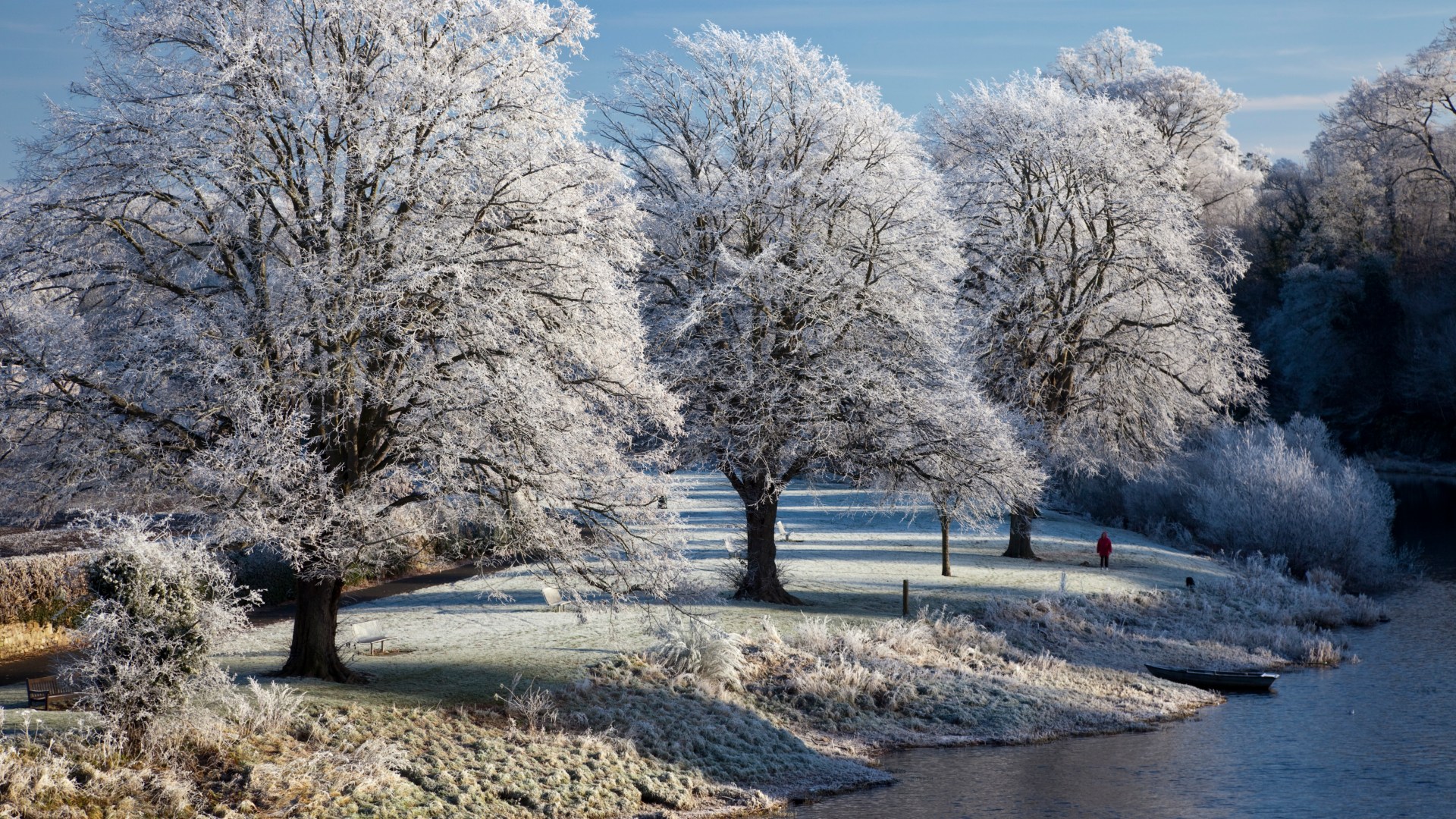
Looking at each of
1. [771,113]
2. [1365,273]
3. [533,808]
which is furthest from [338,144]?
[1365,273]

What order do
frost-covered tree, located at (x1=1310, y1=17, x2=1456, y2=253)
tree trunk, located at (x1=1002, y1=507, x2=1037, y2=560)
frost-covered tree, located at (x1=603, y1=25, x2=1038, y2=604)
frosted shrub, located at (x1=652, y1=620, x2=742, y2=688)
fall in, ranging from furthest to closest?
frost-covered tree, located at (x1=1310, y1=17, x2=1456, y2=253) < tree trunk, located at (x1=1002, y1=507, x2=1037, y2=560) < frost-covered tree, located at (x1=603, y1=25, x2=1038, y2=604) < frosted shrub, located at (x1=652, y1=620, x2=742, y2=688)

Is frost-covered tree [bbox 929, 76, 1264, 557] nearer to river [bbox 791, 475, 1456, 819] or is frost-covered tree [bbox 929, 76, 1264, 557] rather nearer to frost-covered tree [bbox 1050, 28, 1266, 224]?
river [bbox 791, 475, 1456, 819]

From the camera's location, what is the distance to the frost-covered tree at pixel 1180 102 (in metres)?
63.3

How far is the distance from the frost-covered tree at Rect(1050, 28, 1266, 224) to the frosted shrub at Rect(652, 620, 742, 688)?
47.5 m

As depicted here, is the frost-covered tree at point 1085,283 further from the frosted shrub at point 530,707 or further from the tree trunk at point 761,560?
the frosted shrub at point 530,707

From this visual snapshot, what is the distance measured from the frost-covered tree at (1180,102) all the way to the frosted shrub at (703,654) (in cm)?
4749

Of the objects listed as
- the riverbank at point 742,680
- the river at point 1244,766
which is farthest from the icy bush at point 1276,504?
the river at point 1244,766

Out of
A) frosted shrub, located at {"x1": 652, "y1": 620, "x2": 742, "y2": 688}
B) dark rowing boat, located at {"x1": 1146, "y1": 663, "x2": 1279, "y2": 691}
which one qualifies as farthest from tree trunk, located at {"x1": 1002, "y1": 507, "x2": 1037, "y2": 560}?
frosted shrub, located at {"x1": 652, "y1": 620, "x2": 742, "y2": 688}

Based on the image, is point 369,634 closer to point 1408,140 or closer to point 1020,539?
point 1020,539

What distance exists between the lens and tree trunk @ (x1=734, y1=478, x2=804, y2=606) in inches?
956

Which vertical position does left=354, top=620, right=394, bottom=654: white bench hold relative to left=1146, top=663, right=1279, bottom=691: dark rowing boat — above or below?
above

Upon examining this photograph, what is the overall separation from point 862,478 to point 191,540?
13435mm

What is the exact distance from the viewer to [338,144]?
14.5 m

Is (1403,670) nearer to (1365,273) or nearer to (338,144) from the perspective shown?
(338,144)
